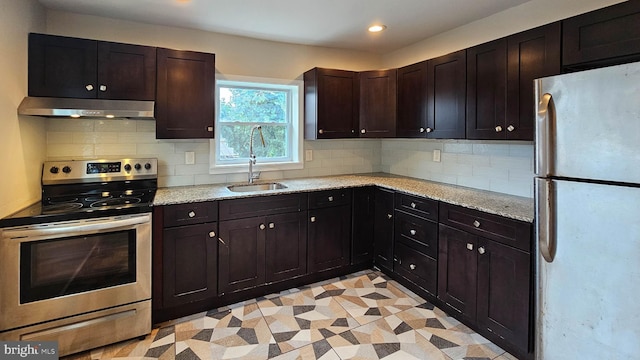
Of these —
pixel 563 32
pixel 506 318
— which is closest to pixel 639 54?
pixel 563 32

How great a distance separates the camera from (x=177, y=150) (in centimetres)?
307

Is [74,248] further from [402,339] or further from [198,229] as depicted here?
[402,339]

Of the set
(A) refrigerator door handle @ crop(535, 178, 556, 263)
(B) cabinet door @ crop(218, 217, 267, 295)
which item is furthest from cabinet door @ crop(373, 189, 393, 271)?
(A) refrigerator door handle @ crop(535, 178, 556, 263)

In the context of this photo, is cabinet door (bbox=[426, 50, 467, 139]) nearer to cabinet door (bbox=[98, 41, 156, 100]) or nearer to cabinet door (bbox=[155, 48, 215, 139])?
cabinet door (bbox=[155, 48, 215, 139])

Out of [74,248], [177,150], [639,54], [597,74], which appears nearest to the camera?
[597,74]

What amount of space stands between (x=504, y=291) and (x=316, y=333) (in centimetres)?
126

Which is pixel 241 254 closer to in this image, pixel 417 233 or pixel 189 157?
pixel 189 157

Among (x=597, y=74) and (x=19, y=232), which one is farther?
(x=19, y=232)

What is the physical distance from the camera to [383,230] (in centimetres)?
328

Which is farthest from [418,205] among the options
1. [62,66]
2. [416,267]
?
[62,66]

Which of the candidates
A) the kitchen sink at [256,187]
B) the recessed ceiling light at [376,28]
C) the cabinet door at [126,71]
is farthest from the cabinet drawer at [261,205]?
the recessed ceiling light at [376,28]

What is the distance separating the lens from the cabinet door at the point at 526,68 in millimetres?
2066

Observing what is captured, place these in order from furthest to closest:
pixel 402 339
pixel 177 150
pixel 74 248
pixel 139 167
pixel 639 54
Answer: pixel 177 150 → pixel 139 167 → pixel 402 339 → pixel 74 248 → pixel 639 54

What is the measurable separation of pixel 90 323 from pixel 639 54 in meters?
3.44
